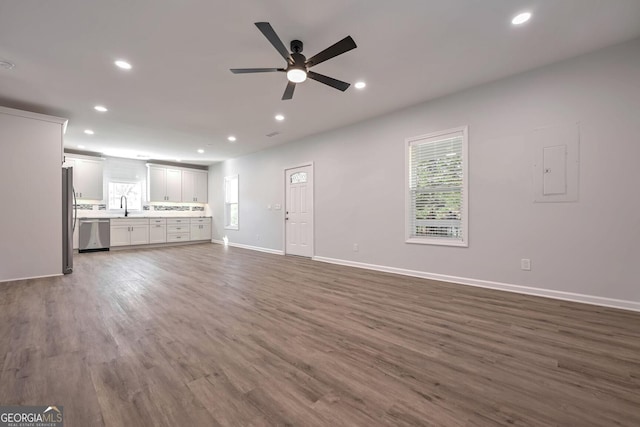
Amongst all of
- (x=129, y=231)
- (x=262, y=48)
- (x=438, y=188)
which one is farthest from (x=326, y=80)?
(x=129, y=231)

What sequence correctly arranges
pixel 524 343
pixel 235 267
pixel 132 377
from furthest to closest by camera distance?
pixel 235 267 → pixel 524 343 → pixel 132 377

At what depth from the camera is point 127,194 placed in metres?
8.16

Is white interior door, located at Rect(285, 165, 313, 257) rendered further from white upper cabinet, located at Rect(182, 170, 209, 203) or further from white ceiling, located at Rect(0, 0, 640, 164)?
white upper cabinet, located at Rect(182, 170, 209, 203)

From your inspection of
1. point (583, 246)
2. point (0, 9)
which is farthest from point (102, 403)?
point (583, 246)

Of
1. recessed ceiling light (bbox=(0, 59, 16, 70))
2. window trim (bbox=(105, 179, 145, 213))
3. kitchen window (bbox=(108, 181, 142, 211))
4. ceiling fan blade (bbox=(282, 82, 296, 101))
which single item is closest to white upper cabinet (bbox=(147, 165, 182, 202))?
window trim (bbox=(105, 179, 145, 213))

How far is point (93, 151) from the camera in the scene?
7.30m

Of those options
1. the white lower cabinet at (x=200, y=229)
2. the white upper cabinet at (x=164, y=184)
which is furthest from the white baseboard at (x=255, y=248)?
the white upper cabinet at (x=164, y=184)

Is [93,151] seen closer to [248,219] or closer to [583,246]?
[248,219]

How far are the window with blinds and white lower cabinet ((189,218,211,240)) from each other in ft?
25.0

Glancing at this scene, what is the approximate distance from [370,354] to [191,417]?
3.88 ft

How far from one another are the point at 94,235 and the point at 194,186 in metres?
3.26

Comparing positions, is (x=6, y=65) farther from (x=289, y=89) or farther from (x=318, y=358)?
(x=318, y=358)

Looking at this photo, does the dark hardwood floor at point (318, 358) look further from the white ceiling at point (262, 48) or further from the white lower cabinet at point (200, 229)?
the white lower cabinet at point (200, 229)

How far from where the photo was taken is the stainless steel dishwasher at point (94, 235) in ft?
22.6
